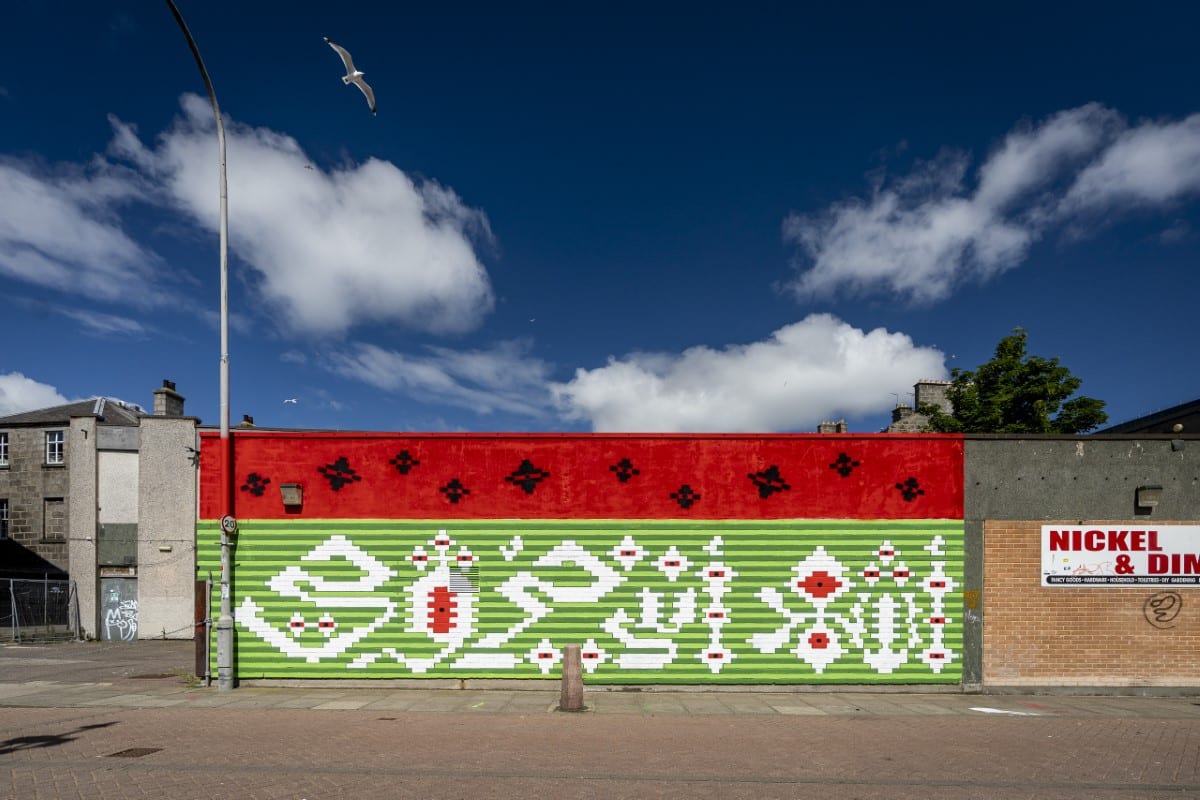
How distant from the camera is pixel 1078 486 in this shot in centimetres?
1295

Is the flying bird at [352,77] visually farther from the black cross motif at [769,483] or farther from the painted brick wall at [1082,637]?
the painted brick wall at [1082,637]

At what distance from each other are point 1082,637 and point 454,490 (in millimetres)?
12691

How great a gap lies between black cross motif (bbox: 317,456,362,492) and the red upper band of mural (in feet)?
0.07

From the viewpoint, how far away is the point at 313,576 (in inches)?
508

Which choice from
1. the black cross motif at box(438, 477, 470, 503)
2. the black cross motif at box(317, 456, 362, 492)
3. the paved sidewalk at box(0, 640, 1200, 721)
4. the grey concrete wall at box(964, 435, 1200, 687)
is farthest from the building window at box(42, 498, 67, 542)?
the grey concrete wall at box(964, 435, 1200, 687)

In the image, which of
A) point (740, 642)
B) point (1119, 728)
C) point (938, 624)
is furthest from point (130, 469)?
point (1119, 728)

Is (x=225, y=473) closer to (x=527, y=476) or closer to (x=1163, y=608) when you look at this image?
(x=527, y=476)

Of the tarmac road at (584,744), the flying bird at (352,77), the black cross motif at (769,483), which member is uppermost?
the flying bird at (352,77)

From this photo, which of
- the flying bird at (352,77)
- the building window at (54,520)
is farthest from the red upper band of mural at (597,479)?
the building window at (54,520)

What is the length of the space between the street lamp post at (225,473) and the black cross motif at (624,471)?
24.9 feet

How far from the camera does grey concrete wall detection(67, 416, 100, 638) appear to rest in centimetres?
2472

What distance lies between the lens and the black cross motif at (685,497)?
13094 mm

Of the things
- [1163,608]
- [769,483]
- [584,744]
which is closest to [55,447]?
[584,744]

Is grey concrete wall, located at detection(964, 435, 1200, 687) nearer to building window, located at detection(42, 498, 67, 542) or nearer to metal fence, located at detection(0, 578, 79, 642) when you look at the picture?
metal fence, located at detection(0, 578, 79, 642)
